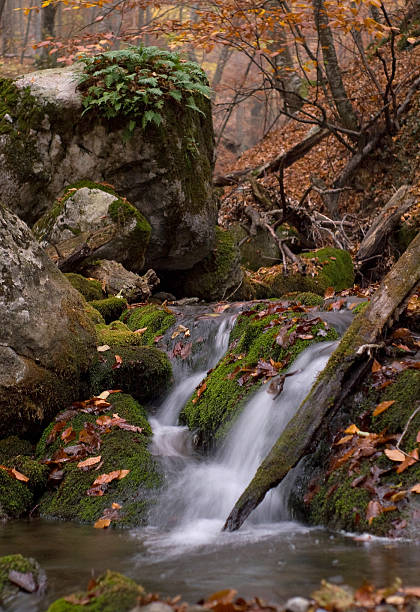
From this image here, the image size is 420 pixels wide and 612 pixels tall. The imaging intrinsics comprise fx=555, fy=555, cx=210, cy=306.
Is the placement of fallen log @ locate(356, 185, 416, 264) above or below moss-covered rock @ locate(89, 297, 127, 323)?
above

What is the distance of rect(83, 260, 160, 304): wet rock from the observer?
9141mm

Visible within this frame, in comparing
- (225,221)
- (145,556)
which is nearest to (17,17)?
(225,221)

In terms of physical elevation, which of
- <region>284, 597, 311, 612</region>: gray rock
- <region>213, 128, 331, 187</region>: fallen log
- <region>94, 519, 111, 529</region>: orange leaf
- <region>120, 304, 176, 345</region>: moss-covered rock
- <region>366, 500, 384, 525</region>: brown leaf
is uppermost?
<region>213, 128, 331, 187</region>: fallen log

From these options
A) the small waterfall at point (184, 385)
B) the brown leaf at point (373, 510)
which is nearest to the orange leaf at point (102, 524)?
the small waterfall at point (184, 385)

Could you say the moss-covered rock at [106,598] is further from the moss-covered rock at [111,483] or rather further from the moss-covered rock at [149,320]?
the moss-covered rock at [149,320]

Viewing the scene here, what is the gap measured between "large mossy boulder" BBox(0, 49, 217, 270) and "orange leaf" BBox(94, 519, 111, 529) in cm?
682

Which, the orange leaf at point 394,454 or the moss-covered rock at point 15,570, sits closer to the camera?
the moss-covered rock at point 15,570

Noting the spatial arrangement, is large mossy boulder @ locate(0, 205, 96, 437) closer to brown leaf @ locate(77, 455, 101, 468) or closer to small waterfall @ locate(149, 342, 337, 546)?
brown leaf @ locate(77, 455, 101, 468)

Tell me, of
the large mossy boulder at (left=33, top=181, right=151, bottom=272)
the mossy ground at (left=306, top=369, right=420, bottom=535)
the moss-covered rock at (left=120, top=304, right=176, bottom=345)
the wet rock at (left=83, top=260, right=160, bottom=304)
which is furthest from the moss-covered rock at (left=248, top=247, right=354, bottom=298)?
the mossy ground at (left=306, top=369, right=420, bottom=535)

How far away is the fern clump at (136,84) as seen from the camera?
9.44 meters

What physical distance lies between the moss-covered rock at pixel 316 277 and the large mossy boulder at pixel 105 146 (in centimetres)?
206

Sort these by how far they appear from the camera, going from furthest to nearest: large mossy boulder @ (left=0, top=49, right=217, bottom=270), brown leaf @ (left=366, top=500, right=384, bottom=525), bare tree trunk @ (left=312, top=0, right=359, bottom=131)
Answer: bare tree trunk @ (left=312, top=0, right=359, bottom=131) → large mossy boulder @ (left=0, top=49, right=217, bottom=270) → brown leaf @ (left=366, top=500, right=384, bottom=525)

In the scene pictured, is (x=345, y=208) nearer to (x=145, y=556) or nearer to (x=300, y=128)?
(x=300, y=128)

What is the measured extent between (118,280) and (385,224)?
538 centimetres
